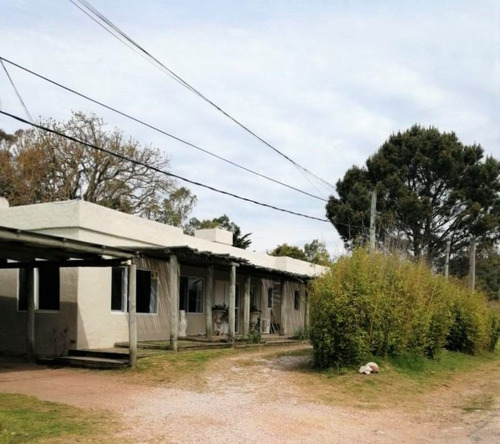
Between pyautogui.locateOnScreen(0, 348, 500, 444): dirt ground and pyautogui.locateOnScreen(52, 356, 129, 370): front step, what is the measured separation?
0.39 metres

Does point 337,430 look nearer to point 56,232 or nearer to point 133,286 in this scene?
point 133,286

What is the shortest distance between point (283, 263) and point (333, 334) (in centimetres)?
1484

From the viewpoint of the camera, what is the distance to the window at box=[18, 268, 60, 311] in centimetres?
1569

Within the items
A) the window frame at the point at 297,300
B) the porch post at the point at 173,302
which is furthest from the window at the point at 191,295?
the window frame at the point at 297,300

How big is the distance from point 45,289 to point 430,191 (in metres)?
24.6

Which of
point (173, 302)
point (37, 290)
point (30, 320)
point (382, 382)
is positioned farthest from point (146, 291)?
point (382, 382)

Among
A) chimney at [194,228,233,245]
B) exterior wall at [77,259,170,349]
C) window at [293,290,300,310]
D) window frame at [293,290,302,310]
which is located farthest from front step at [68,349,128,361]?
window at [293,290,300,310]

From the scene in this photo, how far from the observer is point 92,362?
542 inches

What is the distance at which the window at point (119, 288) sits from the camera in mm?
16594

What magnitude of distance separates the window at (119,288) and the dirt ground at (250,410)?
3328 millimetres

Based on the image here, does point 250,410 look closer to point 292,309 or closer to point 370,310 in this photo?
point 370,310

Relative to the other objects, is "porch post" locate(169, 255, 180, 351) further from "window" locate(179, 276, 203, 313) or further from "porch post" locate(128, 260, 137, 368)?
"window" locate(179, 276, 203, 313)

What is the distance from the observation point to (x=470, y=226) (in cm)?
3462

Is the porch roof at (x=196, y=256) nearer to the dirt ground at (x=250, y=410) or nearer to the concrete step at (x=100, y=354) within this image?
the concrete step at (x=100, y=354)
